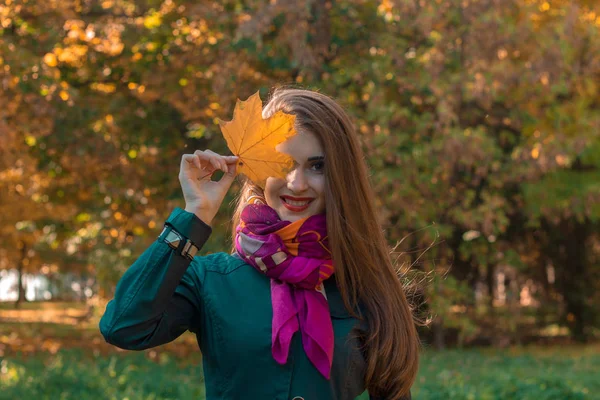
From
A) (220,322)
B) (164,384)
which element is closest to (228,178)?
(220,322)

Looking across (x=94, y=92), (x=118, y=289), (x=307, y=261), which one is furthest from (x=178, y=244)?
(x=94, y=92)

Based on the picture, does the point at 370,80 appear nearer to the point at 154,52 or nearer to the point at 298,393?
the point at 154,52

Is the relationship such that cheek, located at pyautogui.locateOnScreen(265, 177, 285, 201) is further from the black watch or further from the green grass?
the green grass

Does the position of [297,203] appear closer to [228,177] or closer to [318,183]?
[318,183]

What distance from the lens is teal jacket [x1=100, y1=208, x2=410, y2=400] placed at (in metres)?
2.00

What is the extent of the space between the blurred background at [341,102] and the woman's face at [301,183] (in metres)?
5.41

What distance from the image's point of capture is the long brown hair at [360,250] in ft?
7.43

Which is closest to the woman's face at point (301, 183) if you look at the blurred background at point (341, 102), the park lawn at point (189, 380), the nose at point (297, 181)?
the nose at point (297, 181)

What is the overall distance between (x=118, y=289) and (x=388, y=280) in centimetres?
79

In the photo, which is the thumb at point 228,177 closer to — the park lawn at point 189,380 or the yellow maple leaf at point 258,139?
the yellow maple leaf at point 258,139

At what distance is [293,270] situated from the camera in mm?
2195

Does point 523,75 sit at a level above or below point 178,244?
above

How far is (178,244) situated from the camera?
79.7 inches

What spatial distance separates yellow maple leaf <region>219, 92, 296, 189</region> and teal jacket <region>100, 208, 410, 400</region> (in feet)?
0.82
